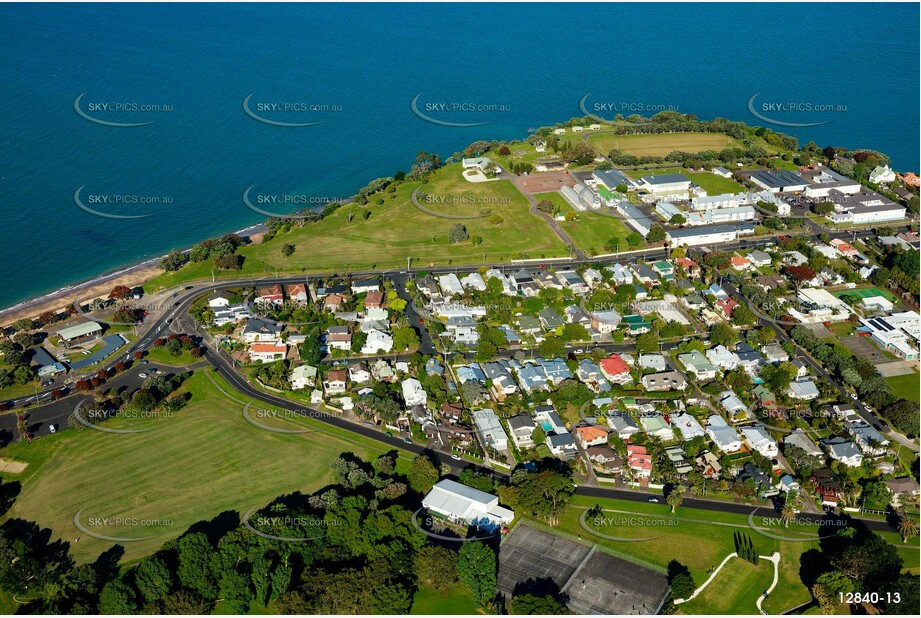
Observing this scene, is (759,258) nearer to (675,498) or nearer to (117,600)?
(675,498)

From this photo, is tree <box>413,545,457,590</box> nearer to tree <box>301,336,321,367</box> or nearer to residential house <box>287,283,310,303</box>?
tree <box>301,336,321,367</box>

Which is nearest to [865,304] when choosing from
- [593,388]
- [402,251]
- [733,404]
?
[733,404]

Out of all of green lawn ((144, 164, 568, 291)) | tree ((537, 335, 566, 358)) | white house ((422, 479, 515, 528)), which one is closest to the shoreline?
green lawn ((144, 164, 568, 291))

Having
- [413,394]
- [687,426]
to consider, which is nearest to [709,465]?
[687,426]

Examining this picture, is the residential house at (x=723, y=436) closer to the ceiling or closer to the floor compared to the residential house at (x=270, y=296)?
closer to the floor

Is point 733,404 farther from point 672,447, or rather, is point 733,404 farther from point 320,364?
point 320,364

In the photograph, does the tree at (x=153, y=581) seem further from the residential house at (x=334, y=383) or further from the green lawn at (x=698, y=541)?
the green lawn at (x=698, y=541)

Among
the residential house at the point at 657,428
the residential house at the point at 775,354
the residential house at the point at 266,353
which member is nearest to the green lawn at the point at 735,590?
the residential house at the point at 657,428
